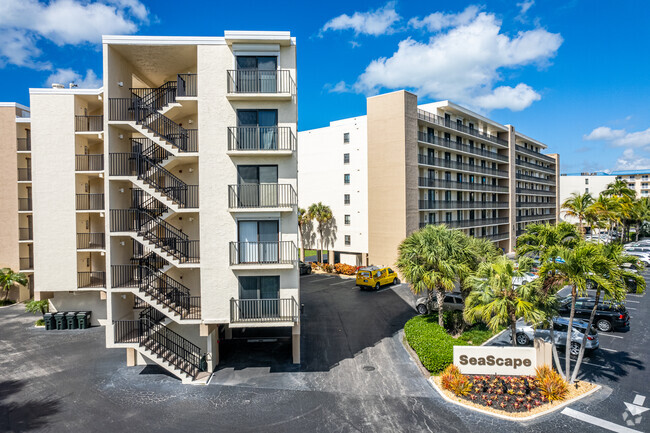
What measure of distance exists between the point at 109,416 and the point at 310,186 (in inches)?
1362

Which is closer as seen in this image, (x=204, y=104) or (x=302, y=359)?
(x=204, y=104)

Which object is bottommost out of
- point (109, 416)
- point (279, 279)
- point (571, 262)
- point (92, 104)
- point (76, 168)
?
point (109, 416)

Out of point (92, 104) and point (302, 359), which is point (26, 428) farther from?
point (92, 104)

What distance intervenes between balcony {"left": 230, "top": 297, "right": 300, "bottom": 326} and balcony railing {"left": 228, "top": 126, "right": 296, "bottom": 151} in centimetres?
678

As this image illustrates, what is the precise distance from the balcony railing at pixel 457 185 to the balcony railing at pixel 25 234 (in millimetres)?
35091

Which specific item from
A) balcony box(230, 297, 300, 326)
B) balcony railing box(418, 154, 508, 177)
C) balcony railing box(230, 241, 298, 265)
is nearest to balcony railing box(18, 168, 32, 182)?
balcony railing box(230, 241, 298, 265)

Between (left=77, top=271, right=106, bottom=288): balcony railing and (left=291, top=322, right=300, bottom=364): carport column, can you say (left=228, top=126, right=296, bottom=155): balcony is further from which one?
(left=77, top=271, right=106, bottom=288): balcony railing

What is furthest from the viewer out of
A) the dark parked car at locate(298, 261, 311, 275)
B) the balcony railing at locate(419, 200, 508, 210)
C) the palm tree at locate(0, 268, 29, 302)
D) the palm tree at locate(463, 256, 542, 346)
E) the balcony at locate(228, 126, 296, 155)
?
the dark parked car at locate(298, 261, 311, 275)

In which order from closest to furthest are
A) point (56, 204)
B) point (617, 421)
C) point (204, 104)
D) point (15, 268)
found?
point (617, 421) < point (204, 104) < point (56, 204) < point (15, 268)

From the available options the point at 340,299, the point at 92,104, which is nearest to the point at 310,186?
the point at 340,299

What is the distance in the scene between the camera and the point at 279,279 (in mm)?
16594

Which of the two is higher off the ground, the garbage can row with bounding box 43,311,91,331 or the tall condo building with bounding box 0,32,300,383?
the tall condo building with bounding box 0,32,300,383

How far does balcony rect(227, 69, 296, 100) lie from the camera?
16.3m

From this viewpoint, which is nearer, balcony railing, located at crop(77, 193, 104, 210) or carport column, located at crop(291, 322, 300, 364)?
carport column, located at crop(291, 322, 300, 364)
